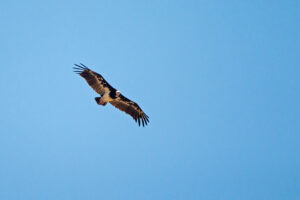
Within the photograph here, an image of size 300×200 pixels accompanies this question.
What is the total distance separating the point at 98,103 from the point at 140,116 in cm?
294

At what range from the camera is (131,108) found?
27.9 m

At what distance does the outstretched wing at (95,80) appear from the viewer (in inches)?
1033

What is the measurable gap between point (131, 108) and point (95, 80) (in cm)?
273

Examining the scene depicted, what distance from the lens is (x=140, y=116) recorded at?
28.1 metres

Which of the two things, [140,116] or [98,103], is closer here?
[98,103]

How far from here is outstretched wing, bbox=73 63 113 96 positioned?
2623cm

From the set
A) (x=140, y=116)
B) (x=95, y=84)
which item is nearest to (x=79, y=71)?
(x=95, y=84)

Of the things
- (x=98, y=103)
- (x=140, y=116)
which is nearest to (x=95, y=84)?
(x=98, y=103)

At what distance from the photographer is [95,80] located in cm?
2644

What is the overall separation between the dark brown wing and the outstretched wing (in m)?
1.13

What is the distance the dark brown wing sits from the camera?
27.5m

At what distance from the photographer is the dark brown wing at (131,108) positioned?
1083 inches

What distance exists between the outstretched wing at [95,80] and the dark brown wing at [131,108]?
3.71 feet

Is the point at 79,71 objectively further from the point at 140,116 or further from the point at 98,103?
the point at 140,116
